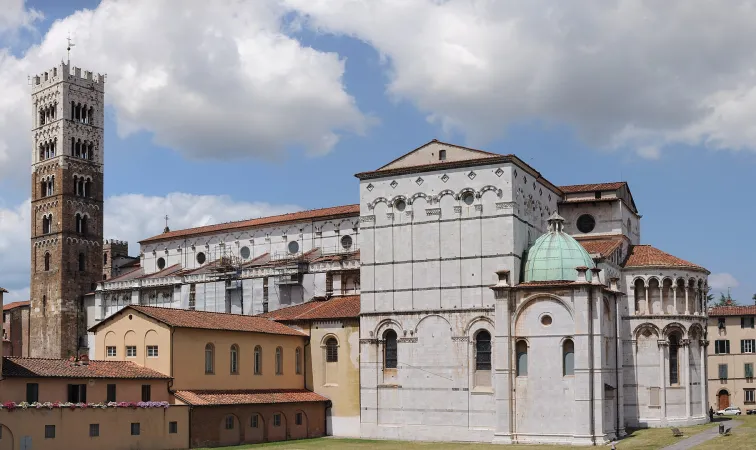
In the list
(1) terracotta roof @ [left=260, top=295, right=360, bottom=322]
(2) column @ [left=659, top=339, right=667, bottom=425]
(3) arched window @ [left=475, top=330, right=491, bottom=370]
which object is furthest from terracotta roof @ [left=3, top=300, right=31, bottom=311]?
A: (2) column @ [left=659, top=339, right=667, bottom=425]

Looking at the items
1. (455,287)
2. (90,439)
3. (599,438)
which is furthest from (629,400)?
(90,439)

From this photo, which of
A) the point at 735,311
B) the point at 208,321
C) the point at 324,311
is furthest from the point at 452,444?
the point at 735,311

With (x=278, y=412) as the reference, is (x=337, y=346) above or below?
above

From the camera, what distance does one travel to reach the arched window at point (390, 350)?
5538 centimetres

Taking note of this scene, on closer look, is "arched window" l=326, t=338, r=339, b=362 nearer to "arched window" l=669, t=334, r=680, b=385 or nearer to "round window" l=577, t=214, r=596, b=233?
"round window" l=577, t=214, r=596, b=233

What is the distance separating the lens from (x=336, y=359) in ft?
190

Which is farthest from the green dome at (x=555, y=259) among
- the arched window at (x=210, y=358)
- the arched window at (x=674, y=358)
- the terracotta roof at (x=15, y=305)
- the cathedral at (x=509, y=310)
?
the terracotta roof at (x=15, y=305)

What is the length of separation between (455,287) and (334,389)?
10592mm

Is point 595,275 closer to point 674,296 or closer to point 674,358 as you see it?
point 674,296

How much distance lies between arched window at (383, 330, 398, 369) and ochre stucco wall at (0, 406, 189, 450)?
12773 mm

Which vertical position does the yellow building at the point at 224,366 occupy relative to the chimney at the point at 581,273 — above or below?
below

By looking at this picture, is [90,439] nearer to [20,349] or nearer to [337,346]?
[337,346]

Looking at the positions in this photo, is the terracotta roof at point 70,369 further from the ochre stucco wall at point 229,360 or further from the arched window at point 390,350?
the arched window at point 390,350

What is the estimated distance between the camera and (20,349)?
Result: 98.0 m
